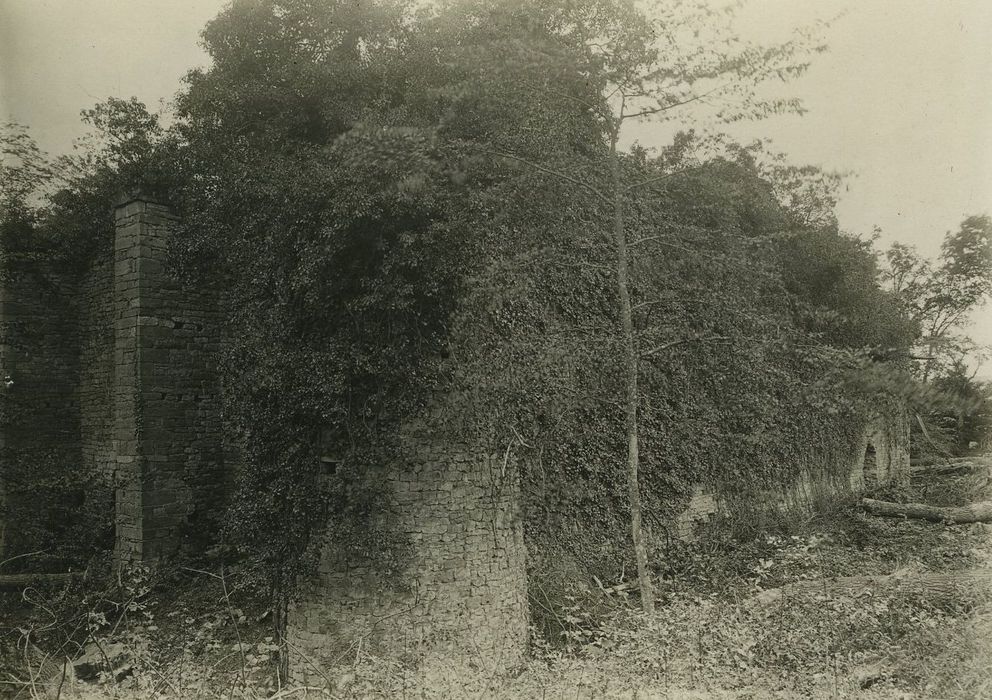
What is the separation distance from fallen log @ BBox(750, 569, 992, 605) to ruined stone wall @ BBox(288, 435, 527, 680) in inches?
119

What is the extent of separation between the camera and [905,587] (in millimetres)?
7227

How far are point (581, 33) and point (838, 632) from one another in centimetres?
648

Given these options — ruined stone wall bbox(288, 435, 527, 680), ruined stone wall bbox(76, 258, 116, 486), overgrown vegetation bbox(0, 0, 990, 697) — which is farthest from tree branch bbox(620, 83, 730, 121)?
ruined stone wall bbox(76, 258, 116, 486)

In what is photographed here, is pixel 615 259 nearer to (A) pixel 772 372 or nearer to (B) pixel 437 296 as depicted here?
(A) pixel 772 372

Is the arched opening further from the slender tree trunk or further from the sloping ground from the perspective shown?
the slender tree trunk

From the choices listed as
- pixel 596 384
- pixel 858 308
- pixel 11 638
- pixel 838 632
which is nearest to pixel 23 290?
pixel 11 638

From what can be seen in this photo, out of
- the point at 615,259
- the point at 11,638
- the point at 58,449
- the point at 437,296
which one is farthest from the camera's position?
the point at 58,449

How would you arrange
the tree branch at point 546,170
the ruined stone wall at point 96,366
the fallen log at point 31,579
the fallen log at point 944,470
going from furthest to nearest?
the fallen log at point 944,470
the ruined stone wall at point 96,366
the fallen log at point 31,579
the tree branch at point 546,170

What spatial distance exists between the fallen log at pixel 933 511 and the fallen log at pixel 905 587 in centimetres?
342

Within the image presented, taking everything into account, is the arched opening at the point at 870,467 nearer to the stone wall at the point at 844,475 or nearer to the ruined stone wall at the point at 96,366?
the stone wall at the point at 844,475

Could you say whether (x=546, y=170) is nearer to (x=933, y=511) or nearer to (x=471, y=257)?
(x=471, y=257)

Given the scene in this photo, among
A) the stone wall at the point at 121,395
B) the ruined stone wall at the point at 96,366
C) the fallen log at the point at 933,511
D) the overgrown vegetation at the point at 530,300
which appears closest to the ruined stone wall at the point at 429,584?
the overgrown vegetation at the point at 530,300

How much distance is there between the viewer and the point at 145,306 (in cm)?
855

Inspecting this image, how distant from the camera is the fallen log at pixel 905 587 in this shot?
22.6 ft
